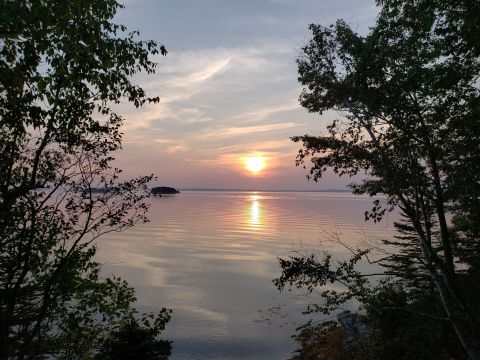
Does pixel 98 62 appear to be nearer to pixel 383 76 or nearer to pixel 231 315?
pixel 383 76

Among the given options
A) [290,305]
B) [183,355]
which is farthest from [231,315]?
[183,355]

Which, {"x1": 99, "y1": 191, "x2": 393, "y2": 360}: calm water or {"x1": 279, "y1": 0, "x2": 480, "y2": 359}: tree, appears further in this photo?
{"x1": 99, "y1": 191, "x2": 393, "y2": 360}: calm water

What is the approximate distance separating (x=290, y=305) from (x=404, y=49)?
32001 mm

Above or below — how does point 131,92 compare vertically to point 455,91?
below

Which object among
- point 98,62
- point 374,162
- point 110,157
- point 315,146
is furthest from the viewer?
point 315,146

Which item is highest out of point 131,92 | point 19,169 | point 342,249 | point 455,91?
point 342,249

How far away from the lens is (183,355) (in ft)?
89.1

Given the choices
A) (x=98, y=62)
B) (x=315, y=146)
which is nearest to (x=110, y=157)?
(x=98, y=62)

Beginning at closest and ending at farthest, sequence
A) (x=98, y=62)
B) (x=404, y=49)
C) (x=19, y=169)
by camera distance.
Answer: (x=98, y=62) → (x=19, y=169) → (x=404, y=49)

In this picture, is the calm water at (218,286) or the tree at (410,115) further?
the calm water at (218,286)

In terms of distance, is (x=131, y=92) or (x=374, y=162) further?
(x=374, y=162)

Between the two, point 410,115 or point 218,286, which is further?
point 218,286

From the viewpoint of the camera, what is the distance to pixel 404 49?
13602 millimetres

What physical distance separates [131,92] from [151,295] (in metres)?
37.1
